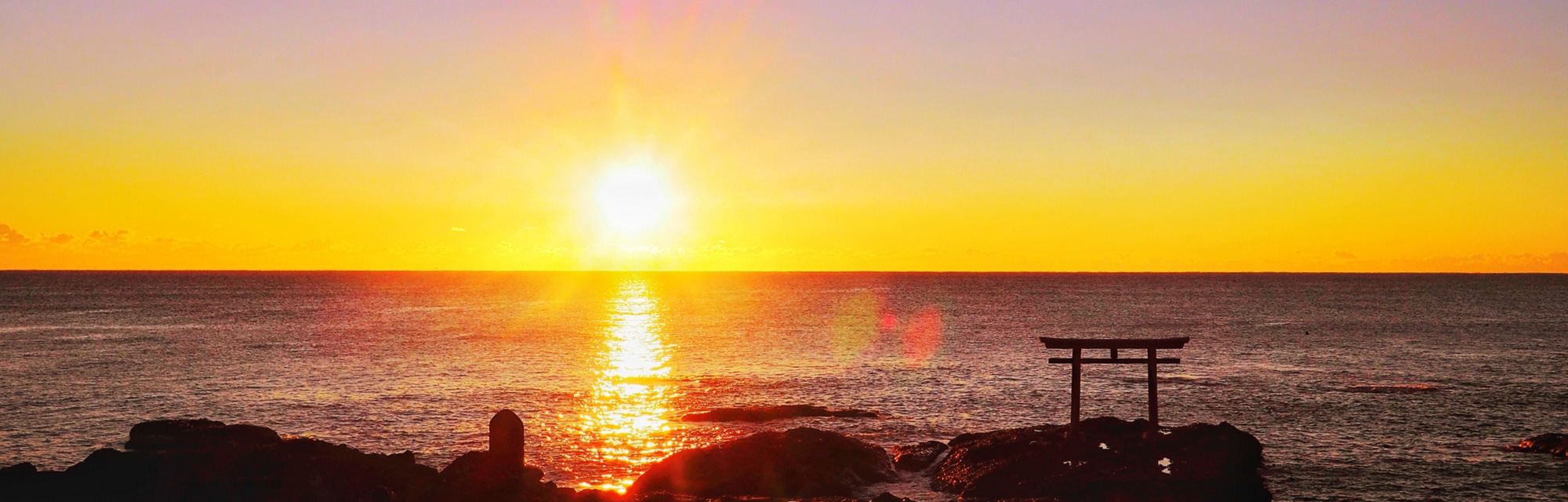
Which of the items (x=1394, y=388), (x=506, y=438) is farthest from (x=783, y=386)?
(x=506, y=438)

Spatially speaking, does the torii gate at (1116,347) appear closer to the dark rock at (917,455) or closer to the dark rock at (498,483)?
the dark rock at (917,455)

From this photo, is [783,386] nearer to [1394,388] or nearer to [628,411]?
[628,411]

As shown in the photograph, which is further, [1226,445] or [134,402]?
[134,402]

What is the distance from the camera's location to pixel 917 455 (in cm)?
3114

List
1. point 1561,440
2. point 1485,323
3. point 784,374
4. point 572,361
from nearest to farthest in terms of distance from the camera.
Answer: point 1561,440
point 784,374
point 572,361
point 1485,323

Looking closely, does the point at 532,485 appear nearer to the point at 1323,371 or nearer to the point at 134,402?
the point at 134,402

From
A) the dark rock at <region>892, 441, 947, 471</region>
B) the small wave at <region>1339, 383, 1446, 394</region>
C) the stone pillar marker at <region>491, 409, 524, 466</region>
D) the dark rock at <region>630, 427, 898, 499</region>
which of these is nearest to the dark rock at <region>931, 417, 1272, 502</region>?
the dark rock at <region>892, 441, 947, 471</region>

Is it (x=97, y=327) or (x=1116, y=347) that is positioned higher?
(x=1116, y=347)

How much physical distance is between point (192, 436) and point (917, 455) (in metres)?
18.3

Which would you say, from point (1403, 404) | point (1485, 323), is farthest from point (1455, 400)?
point (1485, 323)

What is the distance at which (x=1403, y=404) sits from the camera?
4472cm

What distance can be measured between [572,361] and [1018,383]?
28738mm

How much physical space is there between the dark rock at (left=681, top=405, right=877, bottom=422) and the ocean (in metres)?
0.89

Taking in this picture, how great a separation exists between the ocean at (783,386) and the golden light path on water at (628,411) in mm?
186
